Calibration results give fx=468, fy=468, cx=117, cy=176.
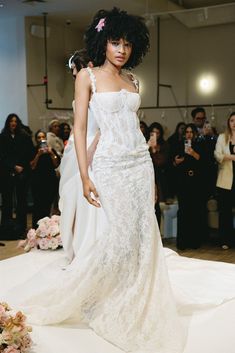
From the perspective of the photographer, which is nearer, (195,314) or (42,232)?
(195,314)

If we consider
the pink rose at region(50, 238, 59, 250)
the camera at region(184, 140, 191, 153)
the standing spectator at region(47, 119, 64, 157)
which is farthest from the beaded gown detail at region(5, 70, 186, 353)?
the standing spectator at region(47, 119, 64, 157)

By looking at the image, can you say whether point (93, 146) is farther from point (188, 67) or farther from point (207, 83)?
point (188, 67)

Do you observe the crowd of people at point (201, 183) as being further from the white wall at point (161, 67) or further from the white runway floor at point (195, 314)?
the white wall at point (161, 67)

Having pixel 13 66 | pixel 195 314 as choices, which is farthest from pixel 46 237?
pixel 13 66

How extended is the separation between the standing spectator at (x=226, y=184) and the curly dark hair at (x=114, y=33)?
269cm

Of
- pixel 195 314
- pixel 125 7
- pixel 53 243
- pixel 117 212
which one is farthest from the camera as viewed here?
pixel 125 7

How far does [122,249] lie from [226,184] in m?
2.85

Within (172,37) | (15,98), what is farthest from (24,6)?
(172,37)

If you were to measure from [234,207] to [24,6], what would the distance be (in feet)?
13.8

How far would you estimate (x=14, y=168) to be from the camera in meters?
5.35

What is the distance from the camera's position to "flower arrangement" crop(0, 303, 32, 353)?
6.41 feet

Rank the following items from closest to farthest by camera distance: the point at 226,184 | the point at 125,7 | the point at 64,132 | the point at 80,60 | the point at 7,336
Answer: the point at 7,336 < the point at 80,60 < the point at 226,184 < the point at 64,132 < the point at 125,7

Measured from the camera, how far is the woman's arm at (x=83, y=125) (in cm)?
234

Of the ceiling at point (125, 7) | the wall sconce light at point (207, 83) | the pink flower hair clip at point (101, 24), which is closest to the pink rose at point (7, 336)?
the pink flower hair clip at point (101, 24)
